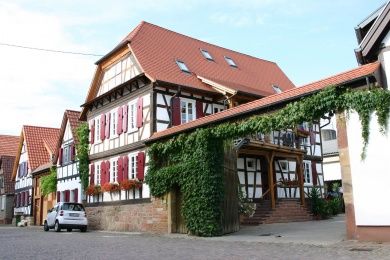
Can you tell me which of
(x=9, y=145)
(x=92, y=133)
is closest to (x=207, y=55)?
(x=92, y=133)

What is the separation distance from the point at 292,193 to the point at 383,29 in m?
14.4

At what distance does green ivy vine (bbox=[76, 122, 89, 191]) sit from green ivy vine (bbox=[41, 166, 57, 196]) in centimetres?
701

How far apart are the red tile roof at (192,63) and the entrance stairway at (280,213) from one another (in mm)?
5723

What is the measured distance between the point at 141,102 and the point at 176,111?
70.1 inches

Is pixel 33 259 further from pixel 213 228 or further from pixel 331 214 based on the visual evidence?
pixel 331 214

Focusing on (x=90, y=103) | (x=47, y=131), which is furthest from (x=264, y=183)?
(x=47, y=131)

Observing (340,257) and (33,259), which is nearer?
(340,257)

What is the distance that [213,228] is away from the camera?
15.5 meters

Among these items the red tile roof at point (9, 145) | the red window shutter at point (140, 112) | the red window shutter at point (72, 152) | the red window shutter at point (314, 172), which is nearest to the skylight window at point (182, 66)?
the red window shutter at point (140, 112)

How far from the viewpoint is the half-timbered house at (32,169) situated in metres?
36.2

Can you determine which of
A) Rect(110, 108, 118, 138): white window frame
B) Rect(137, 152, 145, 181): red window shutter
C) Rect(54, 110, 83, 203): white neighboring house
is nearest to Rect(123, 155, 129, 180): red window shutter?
Rect(137, 152, 145, 181): red window shutter

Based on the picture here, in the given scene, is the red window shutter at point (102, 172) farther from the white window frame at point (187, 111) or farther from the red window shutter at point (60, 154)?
the red window shutter at point (60, 154)

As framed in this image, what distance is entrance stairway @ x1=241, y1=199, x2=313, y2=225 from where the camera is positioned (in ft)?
69.0

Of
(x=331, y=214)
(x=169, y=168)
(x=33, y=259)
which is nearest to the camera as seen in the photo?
(x=33, y=259)
